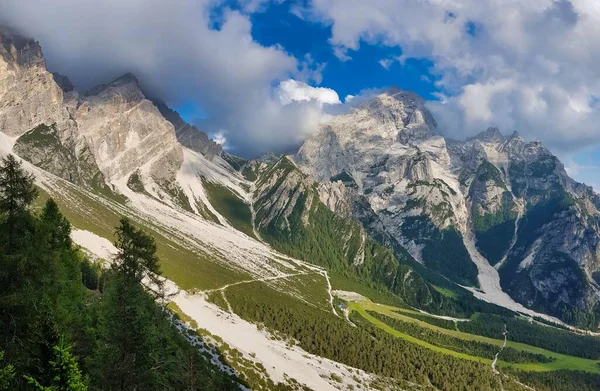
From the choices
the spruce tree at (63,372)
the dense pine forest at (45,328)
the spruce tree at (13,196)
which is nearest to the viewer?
the spruce tree at (63,372)

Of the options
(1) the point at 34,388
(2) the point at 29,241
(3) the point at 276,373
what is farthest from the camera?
(3) the point at 276,373

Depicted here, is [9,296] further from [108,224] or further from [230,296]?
[108,224]

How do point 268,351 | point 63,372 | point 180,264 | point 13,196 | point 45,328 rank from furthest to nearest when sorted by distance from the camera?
point 180,264
point 268,351
point 13,196
point 45,328
point 63,372

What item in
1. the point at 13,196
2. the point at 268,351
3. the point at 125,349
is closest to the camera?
the point at 125,349

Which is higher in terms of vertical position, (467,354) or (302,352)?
(467,354)

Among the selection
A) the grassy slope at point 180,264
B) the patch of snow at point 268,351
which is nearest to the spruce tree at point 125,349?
the patch of snow at point 268,351

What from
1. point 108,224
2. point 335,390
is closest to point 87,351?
point 335,390

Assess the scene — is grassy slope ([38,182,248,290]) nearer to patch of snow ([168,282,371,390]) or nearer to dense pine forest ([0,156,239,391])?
patch of snow ([168,282,371,390])

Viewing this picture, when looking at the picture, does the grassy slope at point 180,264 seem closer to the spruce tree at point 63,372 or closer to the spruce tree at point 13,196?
the spruce tree at point 13,196

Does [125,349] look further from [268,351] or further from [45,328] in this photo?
[268,351]

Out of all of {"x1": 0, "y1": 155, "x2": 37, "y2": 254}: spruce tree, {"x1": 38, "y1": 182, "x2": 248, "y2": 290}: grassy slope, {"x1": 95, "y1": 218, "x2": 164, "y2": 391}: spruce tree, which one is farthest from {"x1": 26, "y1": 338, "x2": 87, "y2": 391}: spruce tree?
{"x1": 38, "y1": 182, "x2": 248, "y2": 290}: grassy slope

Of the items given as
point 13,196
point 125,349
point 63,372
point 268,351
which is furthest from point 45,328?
point 268,351
